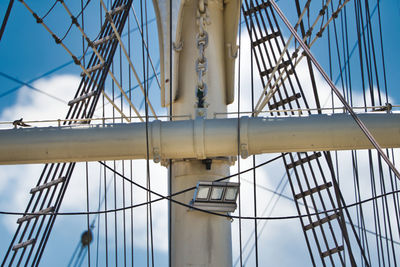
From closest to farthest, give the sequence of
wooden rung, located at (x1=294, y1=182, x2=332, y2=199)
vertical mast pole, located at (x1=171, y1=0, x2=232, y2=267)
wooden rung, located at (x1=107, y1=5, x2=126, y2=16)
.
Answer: vertical mast pole, located at (x1=171, y1=0, x2=232, y2=267) → wooden rung, located at (x1=294, y1=182, x2=332, y2=199) → wooden rung, located at (x1=107, y1=5, x2=126, y2=16)

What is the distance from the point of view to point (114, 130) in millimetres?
6047

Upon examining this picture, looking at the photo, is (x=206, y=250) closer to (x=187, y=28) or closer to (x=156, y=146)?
(x=156, y=146)

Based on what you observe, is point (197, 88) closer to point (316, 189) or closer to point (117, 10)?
point (316, 189)

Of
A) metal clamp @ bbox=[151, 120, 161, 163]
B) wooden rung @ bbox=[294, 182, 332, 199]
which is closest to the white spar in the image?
metal clamp @ bbox=[151, 120, 161, 163]

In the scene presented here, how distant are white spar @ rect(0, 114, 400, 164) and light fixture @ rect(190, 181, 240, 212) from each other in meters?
0.30

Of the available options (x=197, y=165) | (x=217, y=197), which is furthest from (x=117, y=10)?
(x=217, y=197)

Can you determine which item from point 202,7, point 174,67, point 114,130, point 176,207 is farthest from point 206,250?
point 202,7

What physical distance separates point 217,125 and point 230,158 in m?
0.68

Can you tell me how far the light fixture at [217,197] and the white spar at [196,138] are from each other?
12.0 inches

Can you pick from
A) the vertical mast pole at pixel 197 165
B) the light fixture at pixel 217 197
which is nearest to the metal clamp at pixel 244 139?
the light fixture at pixel 217 197

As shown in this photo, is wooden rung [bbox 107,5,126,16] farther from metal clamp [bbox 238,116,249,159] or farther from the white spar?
metal clamp [bbox 238,116,249,159]

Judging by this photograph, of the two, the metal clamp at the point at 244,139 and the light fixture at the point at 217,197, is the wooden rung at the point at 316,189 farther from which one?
the metal clamp at the point at 244,139

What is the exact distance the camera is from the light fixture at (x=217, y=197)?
5.93m

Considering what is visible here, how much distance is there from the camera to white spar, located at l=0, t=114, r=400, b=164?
232 inches
